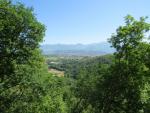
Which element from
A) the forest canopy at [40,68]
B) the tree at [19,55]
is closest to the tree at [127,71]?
the forest canopy at [40,68]

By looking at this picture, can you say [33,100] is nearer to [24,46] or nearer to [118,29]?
[24,46]

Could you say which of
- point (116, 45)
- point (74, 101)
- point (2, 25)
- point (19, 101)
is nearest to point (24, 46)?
point (2, 25)

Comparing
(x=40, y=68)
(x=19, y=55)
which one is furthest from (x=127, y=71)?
(x=19, y=55)

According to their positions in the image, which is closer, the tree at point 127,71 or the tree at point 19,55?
the tree at point 127,71

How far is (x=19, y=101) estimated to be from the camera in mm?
34906

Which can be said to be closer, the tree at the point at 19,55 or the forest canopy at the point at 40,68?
the forest canopy at the point at 40,68

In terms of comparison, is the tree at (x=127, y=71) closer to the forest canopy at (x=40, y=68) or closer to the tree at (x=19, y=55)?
the forest canopy at (x=40, y=68)

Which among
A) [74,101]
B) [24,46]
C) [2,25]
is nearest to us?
[2,25]

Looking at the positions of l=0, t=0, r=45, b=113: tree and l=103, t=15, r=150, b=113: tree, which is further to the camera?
l=0, t=0, r=45, b=113: tree

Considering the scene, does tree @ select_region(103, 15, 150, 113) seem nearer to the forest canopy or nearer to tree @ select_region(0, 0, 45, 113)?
the forest canopy

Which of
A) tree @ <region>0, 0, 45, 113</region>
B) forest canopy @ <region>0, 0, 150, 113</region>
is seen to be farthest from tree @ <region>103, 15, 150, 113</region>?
tree @ <region>0, 0, 45, 113</region>

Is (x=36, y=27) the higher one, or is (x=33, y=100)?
(x=36, y=27)

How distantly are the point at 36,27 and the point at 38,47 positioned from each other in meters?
2.57

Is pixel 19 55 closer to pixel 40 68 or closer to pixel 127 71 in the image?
pixel 40 68
